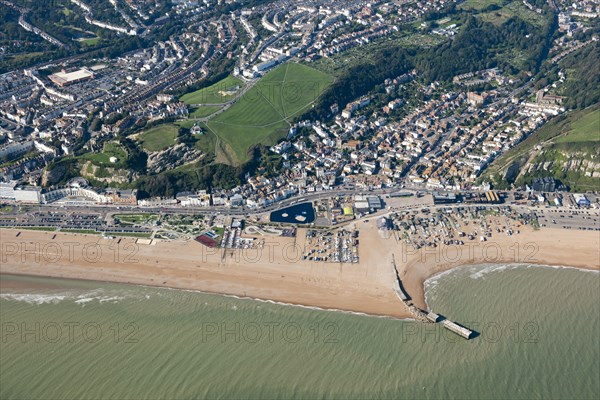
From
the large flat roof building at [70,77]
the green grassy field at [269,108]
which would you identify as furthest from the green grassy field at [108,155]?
the large flat roof building at [70,77]

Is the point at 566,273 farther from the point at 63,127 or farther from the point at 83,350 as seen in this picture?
the point at 63,127

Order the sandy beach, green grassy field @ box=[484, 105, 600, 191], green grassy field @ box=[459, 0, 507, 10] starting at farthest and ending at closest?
green grassy field @ box=[459, 0, 507, 10] < green grassy field @ box=[484, 105, 600, 191] < the sandy beach

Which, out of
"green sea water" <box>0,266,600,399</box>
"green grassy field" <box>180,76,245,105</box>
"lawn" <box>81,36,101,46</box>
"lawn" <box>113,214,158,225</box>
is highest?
"lawn" <box>81,36,101,46</box>

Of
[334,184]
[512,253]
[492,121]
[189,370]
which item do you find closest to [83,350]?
[189,370]

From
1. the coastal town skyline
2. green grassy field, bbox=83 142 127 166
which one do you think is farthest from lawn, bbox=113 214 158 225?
green grassy field, bbox=83 142 127 166

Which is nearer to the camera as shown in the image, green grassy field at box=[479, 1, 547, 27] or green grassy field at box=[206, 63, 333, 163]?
green grassy field at box=[206, 63, 333, 163]

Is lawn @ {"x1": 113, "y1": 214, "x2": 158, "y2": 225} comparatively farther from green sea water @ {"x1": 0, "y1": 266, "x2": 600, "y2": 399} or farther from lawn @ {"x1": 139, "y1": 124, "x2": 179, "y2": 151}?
lawn @ {"x1": 139, "y1": 124, "x2": 179, "y2": 151}

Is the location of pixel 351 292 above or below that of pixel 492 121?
below
